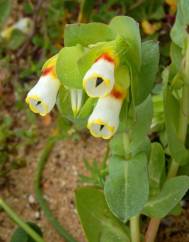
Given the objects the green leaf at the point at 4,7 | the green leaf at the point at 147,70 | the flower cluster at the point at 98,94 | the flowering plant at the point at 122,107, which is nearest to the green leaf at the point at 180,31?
the flowering plant at the point at 122,107

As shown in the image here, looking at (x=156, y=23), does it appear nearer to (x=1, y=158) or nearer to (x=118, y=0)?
(x=118, y=0)

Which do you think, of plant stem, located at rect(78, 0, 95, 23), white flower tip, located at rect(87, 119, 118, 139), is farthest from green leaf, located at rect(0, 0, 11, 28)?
white flower tip, located at rect(87, 119, 118, 139)

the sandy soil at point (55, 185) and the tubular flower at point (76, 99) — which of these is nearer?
the tubular flower at point (76, 99)

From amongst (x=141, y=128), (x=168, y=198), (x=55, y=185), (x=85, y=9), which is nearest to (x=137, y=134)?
(x=141, y=128)

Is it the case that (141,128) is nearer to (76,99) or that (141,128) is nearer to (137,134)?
(137,134)

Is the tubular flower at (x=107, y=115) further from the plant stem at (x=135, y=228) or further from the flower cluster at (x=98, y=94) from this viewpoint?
the plant stem at (x=135, y=228)

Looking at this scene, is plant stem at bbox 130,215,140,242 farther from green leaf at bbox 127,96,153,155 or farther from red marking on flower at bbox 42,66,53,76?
red marking on flower at bbox 42,66,53,76

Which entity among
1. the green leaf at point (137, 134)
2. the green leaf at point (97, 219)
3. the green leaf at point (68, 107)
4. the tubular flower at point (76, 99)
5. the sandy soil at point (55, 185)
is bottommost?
the sandy soil at point (55, 185)
